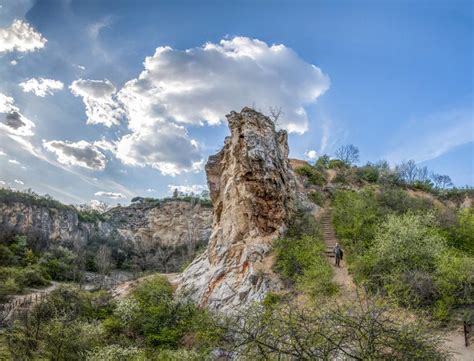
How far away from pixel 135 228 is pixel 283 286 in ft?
138

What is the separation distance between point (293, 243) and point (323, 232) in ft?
11.9

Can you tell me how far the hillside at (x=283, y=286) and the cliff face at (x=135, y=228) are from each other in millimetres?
13219

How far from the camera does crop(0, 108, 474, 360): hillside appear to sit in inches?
197

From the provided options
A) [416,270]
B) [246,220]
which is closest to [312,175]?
[246,220]

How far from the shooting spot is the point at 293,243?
16.6m

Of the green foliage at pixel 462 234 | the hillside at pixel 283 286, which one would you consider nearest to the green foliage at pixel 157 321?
the hillside at pixel 283 286

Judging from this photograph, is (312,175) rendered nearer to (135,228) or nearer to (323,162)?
(323,162)

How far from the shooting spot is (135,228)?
2026 inches

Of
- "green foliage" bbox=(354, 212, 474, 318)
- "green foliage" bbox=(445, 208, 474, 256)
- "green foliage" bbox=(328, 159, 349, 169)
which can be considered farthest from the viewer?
"green foliage" bbox=(328, 159, 349, 169)

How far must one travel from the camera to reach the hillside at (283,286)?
16.4ft

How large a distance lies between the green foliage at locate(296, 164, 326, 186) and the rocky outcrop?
8314 mm

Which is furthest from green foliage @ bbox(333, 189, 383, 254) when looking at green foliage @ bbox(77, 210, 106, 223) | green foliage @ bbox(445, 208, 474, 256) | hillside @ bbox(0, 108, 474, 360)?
green foliage @ bbox(77, 210, 106, 223)

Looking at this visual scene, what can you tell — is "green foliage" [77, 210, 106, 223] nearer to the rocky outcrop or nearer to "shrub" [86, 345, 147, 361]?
the rocky outcrop

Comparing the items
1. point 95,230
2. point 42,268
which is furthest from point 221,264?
point 95,230
